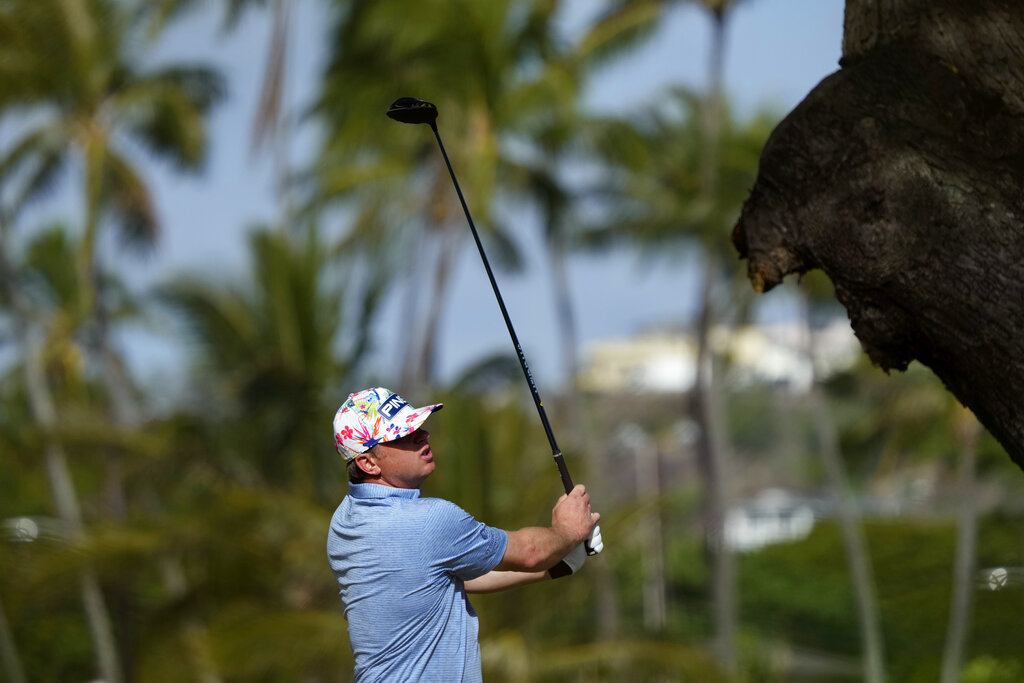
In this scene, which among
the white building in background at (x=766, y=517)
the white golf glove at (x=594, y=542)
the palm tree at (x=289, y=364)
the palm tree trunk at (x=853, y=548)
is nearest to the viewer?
the white golf glove at (x=594, y=542)

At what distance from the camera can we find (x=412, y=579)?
3564mm

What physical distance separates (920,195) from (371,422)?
5.09 ft

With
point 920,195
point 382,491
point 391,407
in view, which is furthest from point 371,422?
point 920,195

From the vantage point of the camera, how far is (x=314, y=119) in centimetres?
2462

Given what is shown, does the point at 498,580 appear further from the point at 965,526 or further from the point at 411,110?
the point at 965,526

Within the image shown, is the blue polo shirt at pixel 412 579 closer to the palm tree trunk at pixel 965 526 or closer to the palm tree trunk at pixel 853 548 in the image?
the palm tree trunk at pixel 965 526

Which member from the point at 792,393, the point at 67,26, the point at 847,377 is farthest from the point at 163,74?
the point at 792,393

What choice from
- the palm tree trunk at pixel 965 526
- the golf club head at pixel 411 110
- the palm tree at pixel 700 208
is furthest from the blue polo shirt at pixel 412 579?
the palm tree trunk at pixel 965 526

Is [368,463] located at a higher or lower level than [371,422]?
lower

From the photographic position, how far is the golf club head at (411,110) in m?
4.18

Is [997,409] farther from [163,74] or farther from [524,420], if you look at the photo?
[163,74]

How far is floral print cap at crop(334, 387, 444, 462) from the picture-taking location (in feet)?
12.0

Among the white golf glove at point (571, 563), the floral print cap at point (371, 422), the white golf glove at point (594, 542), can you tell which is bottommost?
the white golf glove at point (571, 563)

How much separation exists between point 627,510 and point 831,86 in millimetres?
7574
